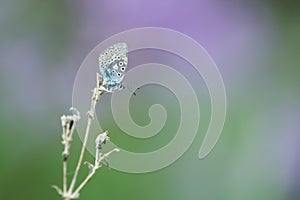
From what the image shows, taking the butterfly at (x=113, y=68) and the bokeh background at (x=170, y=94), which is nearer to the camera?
the butterfly at (x=113, y=68)

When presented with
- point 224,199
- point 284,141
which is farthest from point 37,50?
point 284,141

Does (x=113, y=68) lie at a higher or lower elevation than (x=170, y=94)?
→ lower

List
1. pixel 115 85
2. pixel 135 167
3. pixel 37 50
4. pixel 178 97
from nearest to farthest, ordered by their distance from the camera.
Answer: pixel 115 85 < pixel 135 167 < pixel 178 97 < pixel 37 50

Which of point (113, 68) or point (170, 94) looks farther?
point (170, 94)

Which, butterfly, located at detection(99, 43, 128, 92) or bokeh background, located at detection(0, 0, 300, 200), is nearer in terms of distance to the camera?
butterfly, located at detection(99, 43, 128, 92)

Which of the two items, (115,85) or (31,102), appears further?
(31,102)

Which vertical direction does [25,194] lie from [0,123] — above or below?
below

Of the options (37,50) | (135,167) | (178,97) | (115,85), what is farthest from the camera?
(37,50)

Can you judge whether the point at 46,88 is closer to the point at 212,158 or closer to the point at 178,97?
the point at 178,97
